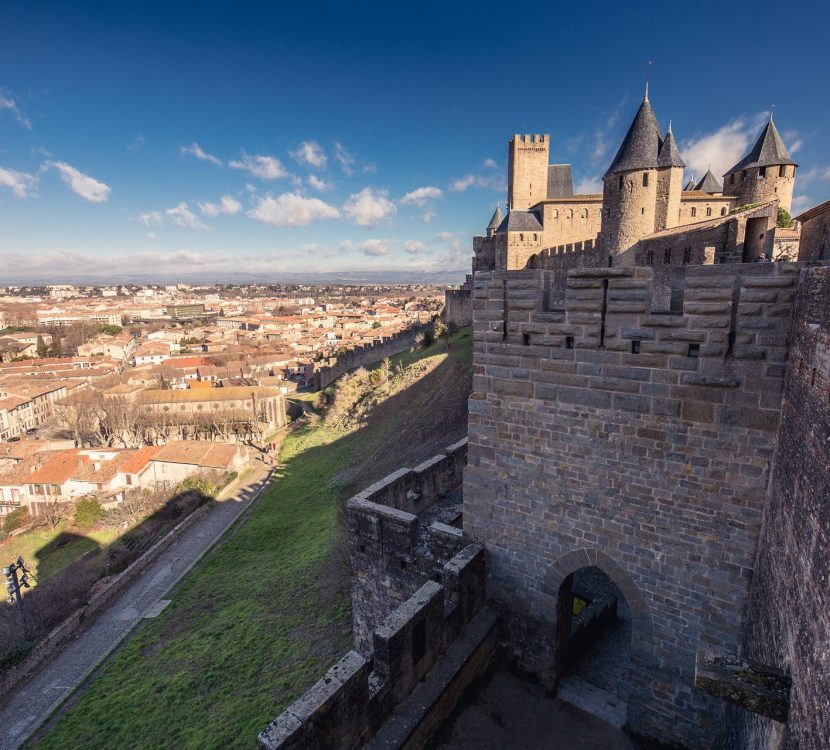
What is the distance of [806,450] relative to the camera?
9.35 ft

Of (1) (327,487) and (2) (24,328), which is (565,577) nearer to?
(1) (327,487)

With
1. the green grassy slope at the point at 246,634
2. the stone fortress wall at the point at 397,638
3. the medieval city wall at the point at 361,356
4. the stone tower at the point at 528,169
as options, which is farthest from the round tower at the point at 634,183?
the medieval city wall at the point at 361,356

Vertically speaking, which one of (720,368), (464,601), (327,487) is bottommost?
(327,487)

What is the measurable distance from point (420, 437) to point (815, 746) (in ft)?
66.6

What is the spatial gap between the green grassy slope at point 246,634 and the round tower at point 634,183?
1319 centimetres

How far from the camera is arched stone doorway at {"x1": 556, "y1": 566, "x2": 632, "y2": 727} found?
220 inches

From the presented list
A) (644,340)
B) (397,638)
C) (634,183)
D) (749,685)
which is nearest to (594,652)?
(397,638)

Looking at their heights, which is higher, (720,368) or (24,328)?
(720,368)

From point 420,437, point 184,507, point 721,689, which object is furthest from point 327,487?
point 721,689

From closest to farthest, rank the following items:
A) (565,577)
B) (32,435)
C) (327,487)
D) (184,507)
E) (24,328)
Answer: (565,577) → (327,487) → (184,507) → (32,435) → (24,328)

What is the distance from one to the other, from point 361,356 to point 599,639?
46.6 m

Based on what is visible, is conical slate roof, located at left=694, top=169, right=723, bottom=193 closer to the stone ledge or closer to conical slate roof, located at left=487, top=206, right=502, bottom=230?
conical slate roof, located at left=487, top=206, right=502, bottom=230

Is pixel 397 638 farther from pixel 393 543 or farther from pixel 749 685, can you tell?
pixel 749 685

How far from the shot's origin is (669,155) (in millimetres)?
23922
